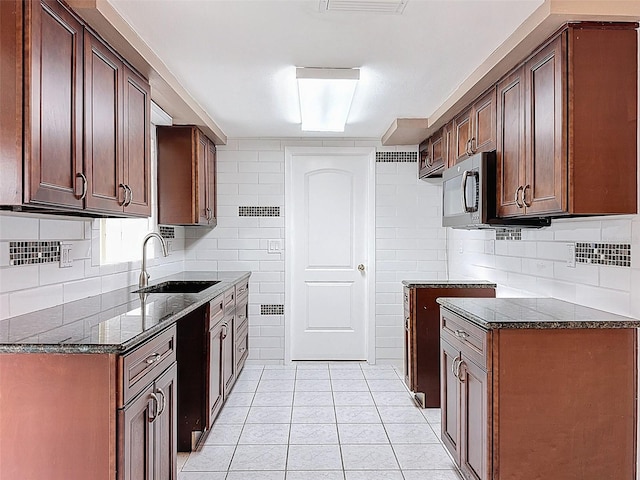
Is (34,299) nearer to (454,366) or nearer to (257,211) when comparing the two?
(454,366)

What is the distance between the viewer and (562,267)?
266 cm

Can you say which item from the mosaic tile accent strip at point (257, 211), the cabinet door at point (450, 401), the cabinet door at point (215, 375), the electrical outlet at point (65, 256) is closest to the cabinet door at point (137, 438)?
the electrical outlet at point (65, 256)

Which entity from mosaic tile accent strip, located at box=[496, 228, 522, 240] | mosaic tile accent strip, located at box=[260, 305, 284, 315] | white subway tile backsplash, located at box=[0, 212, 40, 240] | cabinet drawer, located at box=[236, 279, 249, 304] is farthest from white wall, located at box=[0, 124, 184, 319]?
mosaic tile accent strip, located at box=[496, 228, 522, 240]

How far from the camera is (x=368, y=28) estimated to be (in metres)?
2.28

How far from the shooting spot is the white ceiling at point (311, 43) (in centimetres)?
208

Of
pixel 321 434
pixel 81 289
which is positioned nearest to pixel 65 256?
pixel 81 289

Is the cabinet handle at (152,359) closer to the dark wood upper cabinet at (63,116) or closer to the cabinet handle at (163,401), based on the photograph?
the cabinet handle at (163,401)

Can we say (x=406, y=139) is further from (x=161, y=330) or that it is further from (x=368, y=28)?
(x=161, y=330)

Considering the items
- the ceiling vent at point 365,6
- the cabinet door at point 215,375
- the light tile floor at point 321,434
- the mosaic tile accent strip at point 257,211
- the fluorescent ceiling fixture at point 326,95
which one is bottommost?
the light tile floor at point 321,434

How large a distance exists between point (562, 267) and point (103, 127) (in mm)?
2407

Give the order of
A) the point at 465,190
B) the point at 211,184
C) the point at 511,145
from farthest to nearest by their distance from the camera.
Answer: the point at 211,184, the point at 465,190, the point at 511,145

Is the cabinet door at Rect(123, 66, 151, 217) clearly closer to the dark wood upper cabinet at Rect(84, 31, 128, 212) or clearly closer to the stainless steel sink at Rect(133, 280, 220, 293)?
the dark wood upper cabinet at Rect(84, 31, 128, 212)

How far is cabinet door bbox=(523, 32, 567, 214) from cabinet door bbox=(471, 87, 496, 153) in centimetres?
45

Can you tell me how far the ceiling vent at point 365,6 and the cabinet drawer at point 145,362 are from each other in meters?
1.52
